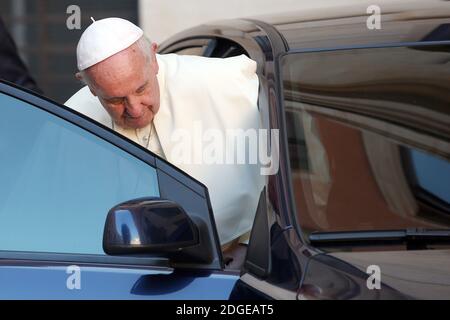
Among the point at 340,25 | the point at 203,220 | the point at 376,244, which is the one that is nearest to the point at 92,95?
the point at 340,25

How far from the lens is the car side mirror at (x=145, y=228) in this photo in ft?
7.92

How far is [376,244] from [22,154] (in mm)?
877

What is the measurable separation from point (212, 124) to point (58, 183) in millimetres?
643

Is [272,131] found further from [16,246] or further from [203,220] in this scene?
[16,246]

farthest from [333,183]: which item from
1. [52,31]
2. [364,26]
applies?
[52,31]

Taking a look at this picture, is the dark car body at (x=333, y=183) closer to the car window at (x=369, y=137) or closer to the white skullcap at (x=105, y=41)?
the car window at (x=369, y=137)

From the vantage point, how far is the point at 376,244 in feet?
8.45

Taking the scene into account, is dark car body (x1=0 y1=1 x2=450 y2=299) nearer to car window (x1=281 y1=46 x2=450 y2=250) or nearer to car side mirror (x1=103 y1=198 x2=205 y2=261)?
car window (x1=281 y1=46 x2=450 y2=250)

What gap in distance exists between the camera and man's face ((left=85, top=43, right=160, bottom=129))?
10.3 ft

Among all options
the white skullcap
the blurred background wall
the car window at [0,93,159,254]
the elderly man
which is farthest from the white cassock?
the blurred background wall

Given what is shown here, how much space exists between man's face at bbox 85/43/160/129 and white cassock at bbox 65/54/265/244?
8cm

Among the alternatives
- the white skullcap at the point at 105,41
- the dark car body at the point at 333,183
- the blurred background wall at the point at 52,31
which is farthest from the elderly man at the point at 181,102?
→ the blurred background wall at the point at 52,31
